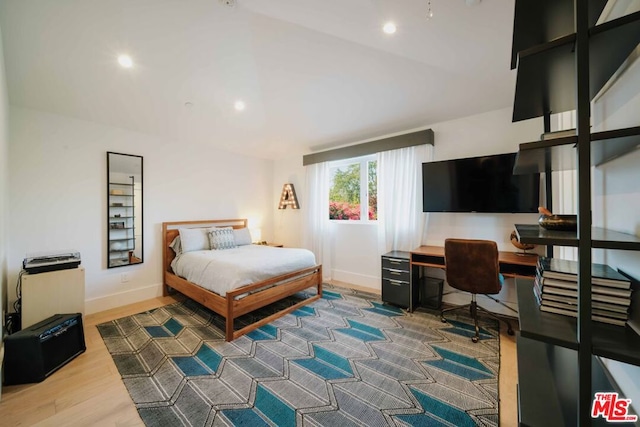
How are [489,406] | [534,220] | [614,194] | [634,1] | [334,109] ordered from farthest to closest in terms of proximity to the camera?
1. [334,109]
2. [534,220]
3. [489,406]
4. [614,194]
5. [634,1]

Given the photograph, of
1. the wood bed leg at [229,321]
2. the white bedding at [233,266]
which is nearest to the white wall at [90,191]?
the white bedding at [233,266]

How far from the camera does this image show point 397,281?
3107 mm

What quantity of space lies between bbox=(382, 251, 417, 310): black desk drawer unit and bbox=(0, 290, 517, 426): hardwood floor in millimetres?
1053

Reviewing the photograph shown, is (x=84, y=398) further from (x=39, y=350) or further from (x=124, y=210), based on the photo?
(x=124, y=210)

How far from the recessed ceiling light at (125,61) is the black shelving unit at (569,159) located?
10.5 ft

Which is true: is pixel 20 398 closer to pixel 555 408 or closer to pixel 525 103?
pixel 555 408

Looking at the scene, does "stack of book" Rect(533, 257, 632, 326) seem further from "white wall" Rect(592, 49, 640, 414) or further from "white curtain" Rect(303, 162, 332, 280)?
"white curtain" Rect(303, 162, 332, 280)

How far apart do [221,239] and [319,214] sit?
5.71 ft

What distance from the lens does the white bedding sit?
8.51ft

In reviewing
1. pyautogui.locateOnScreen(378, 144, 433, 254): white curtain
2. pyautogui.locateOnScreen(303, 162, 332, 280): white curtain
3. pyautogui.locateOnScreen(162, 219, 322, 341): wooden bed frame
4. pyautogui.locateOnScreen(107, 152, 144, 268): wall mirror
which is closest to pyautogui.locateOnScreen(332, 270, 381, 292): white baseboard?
pyautogui.locateOnScreen(303, 162, 332, 280): white curtain

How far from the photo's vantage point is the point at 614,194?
0.95m

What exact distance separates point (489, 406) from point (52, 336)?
334 centimetres

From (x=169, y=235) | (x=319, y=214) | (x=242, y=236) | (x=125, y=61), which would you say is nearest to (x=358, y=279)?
(x=319, y=214)

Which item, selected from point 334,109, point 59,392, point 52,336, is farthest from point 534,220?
point 52,336
